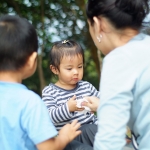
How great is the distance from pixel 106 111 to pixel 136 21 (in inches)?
18.3

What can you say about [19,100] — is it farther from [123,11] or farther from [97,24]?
[123,11]

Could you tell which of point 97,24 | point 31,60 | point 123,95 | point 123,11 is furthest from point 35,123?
point 123,11

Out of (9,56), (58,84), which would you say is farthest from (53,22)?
(9,56)

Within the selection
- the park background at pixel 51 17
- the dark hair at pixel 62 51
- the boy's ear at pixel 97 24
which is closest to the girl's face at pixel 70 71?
the dark hair at pixel 62 51

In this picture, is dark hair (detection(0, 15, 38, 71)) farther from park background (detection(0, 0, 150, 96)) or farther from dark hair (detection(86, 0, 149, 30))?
park background (detection(0, 0, 150, 96))

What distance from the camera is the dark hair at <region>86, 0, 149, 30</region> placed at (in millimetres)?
1657

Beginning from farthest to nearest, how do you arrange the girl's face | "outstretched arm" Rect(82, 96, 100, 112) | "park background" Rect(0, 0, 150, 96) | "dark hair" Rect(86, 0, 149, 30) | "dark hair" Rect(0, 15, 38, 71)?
"park background" Rect(0, 0, 150, 96), the girl's face, "outstretched arm" Rect(82, 96, 100, 112), "dark hair" Rect(0, 15, 38, 71), "dark hair" Rect(86, 0, 149, 30)

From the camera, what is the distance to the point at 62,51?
2422 millimetres

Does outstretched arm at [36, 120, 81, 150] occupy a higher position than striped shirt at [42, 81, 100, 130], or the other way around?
outstretched arm at [36, 120, 81, 150]

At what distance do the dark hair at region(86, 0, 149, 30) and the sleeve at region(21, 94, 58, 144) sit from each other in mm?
537

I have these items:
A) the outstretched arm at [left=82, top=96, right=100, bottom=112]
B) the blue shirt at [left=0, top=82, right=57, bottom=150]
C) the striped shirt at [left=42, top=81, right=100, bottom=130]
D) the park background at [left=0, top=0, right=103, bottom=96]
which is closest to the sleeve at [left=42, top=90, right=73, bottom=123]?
the striped shirt at [left=42, top=81, right=100, bottom=130]

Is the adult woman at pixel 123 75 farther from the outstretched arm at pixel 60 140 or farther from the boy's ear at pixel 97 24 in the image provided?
the outstretched arm at pixel 60 140

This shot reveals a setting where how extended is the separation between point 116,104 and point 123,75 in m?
0.13

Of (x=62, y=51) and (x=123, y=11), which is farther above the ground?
(x=123, y=11)
